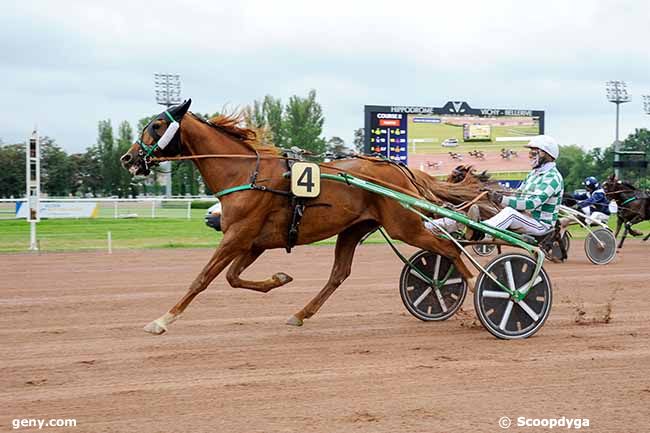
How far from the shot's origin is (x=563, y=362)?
5.49 meters

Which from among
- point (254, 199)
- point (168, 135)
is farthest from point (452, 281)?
point (168, 135)

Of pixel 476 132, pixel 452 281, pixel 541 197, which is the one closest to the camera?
pixel 541 197

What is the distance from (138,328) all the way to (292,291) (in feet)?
9.79

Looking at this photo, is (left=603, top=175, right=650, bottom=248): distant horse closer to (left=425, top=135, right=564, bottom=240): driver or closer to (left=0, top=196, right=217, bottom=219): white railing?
(left=425, top=135, right=564, bottom=240): driver

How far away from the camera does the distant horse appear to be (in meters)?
17.4

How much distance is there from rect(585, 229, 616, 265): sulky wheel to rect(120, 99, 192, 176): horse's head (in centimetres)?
883

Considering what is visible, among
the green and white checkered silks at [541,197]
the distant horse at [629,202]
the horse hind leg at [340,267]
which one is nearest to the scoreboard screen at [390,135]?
the distant horse at [629,202]

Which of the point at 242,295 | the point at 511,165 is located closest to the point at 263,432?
the point at 242,295

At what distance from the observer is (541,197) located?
648 centimetres

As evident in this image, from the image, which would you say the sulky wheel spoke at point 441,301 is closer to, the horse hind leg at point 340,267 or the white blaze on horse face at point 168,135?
the horse hind leg at point 340,267

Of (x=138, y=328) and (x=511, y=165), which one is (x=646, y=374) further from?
(x=511, y=165)

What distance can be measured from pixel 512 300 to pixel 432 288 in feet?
3.72

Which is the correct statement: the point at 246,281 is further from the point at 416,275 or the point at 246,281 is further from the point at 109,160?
the point at 109,160

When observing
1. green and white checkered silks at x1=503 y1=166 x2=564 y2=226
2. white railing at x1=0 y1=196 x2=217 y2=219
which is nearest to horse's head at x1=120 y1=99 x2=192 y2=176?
green and white checkered silks at x1=503 y1=166 x2=564 y2=226
